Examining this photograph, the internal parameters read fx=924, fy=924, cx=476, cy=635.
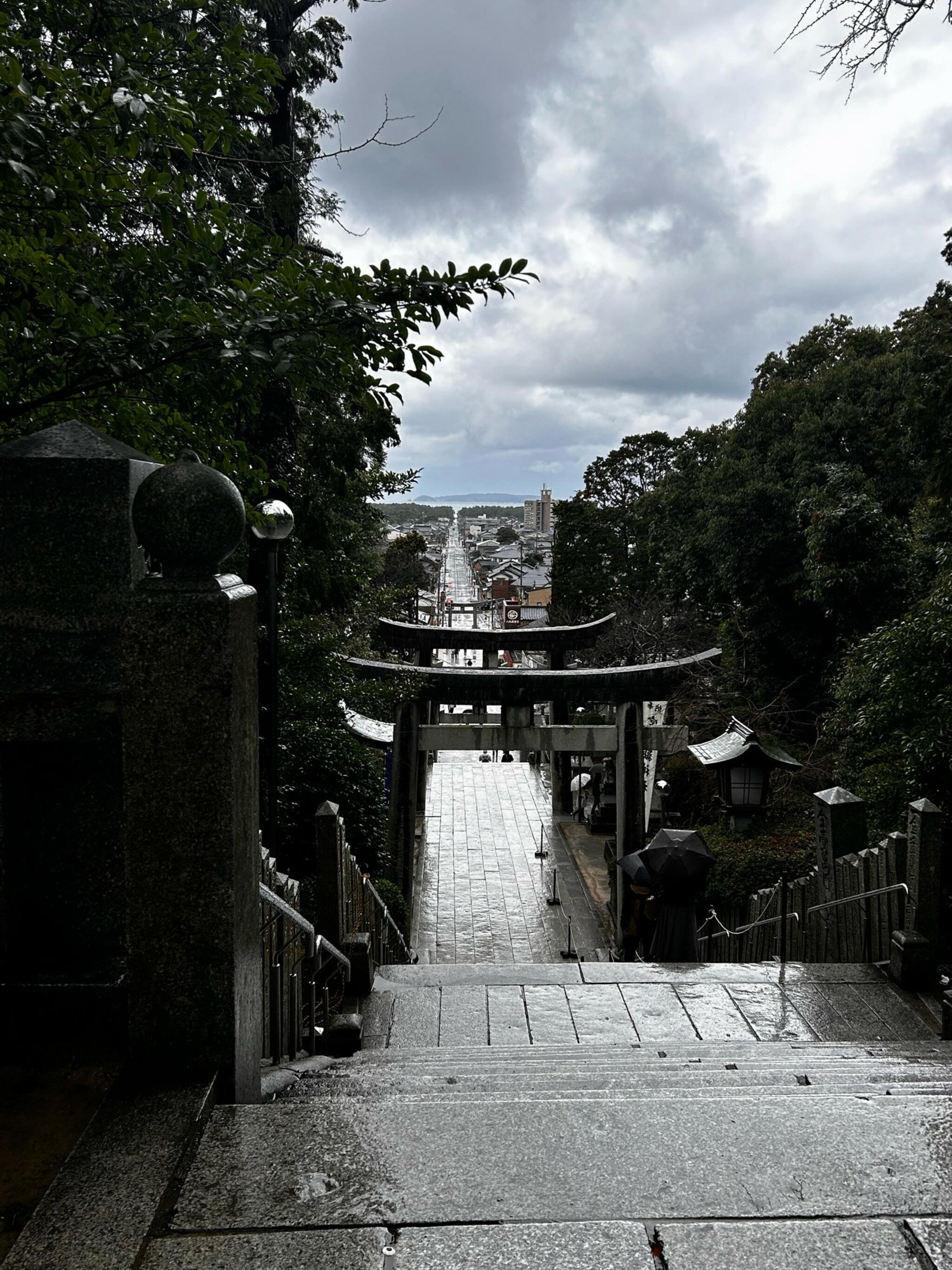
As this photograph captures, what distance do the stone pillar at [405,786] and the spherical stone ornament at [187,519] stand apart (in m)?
15.4

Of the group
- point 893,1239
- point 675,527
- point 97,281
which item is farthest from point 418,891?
point 893,1239

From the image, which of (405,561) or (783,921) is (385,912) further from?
(405,561)

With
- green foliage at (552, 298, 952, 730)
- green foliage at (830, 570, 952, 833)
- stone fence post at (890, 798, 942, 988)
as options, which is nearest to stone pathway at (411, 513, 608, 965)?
green foliage at (830, 570, 952, 833)

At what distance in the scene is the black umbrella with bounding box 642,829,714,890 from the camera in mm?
8594

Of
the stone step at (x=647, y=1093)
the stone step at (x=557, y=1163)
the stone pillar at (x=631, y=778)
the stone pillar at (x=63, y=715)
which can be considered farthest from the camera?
the stone pillar at (x=631, y=778)

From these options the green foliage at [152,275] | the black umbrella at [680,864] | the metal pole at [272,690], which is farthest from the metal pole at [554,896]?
the green foliage at [152,275]

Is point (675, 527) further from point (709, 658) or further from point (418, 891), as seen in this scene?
point (418, 891)

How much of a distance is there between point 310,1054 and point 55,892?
2504 mm

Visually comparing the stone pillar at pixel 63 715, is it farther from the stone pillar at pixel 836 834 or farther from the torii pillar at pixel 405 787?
the torii pillar at pixel 405 787

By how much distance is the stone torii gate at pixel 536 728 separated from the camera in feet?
58.2

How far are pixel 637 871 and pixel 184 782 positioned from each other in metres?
7.48

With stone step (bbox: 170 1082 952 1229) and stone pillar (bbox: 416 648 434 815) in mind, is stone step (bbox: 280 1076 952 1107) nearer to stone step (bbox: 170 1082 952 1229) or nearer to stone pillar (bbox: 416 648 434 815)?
stone step (bbox: 170 1082 952 1229)

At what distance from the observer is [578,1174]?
87.5 inches

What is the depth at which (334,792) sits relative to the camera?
11883 millimetres
